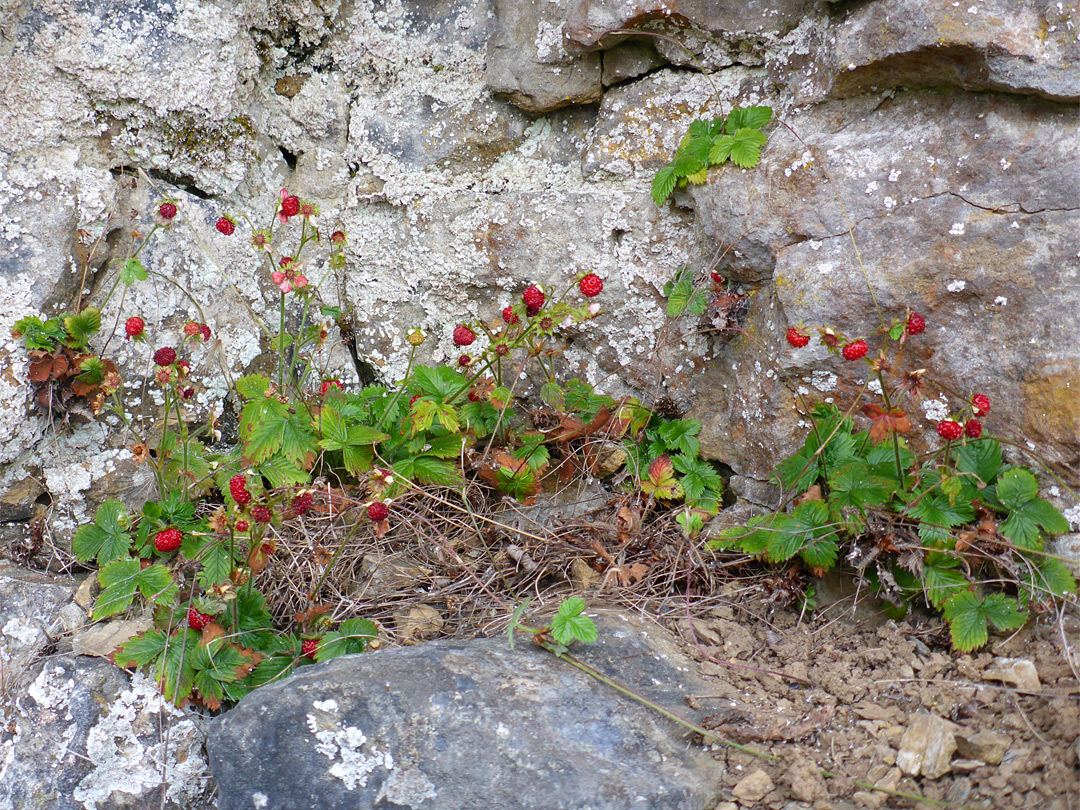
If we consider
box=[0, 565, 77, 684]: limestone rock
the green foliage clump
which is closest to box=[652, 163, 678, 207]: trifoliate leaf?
the green foliage clump

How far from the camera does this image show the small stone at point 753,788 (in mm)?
1546

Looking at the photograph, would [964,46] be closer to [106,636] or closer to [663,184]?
[663,184]

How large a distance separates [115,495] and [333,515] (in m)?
0.83

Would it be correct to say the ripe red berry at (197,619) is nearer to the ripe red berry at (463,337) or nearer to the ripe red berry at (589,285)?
the ripe red berry at (463,337)

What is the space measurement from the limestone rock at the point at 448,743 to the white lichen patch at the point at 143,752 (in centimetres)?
34

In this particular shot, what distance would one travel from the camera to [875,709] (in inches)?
66.8

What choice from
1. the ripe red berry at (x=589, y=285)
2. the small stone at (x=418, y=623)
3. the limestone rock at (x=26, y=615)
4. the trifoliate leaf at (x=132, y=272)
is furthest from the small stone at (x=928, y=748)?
the trifoliate leaf at (x=132, y=272)

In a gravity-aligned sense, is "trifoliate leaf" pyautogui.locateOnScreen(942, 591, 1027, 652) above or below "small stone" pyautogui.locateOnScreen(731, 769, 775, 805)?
above

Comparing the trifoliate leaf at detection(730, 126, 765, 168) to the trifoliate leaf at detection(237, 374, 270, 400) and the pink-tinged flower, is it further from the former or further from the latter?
the trifoliate leaf at detection(237, 374, 270, 400)

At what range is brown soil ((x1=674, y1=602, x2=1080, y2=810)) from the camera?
1.50 m

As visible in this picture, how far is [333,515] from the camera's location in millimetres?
2297

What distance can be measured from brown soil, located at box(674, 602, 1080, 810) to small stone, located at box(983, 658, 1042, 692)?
0.02 m

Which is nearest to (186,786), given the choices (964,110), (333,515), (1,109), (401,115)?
(333,515)

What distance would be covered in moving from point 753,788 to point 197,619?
1362mm
